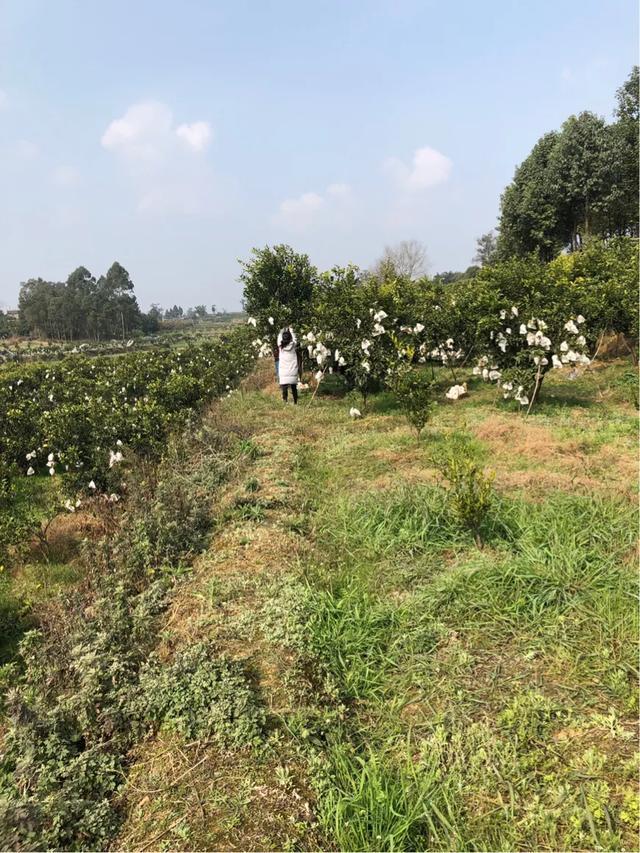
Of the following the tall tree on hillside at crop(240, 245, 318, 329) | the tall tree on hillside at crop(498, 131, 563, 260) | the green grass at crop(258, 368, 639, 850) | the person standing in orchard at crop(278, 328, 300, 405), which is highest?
the tall tree on hillside at crop(498, 131, 563, 260)

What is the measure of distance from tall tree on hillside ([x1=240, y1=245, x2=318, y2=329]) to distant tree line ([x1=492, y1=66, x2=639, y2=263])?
41.3 ft

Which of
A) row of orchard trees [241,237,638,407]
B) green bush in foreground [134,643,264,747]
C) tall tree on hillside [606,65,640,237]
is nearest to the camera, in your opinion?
green bush in foreground [134,643,264,747]

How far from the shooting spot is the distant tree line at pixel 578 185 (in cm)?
2092

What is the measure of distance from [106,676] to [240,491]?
2.36 meters

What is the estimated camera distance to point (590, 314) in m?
7.80

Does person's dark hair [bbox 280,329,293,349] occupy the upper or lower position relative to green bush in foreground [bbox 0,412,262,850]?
upper

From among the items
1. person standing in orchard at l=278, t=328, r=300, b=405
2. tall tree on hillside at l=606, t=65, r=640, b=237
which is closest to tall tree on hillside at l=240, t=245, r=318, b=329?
person standing in orchard at l=278, t=328, r=300, b=405

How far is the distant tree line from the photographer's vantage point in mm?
20922

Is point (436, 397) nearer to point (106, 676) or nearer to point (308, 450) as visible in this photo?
point (308, 450)

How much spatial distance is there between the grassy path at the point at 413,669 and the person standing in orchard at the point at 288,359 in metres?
4.14

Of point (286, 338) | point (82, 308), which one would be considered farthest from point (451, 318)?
point (82, 308)

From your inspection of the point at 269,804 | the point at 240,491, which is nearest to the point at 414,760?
the point at 269,804

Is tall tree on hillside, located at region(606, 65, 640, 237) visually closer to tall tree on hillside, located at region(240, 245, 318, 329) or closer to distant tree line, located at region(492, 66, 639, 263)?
distant tree line, located at region(492, 66, 639, 263)

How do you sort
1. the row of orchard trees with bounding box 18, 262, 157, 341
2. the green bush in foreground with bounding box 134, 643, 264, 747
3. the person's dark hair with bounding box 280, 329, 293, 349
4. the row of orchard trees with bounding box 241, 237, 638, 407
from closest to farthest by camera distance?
the green bush in foreground with bounding box 134, 643, 264, 747, the row of orchard trees with bounding box 241, 237, 638, 407, the person's dark hair with bounding box 280, 329, 293, 349, the row of orchard trees with bounding box 18, 262, 157, 341
